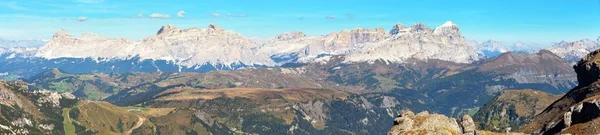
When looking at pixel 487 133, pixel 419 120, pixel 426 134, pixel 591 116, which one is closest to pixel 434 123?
pixel 419 120

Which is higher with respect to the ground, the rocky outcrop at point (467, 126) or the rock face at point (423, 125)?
the rock face at point (423, 125)

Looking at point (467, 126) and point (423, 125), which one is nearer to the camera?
point (423, 125)

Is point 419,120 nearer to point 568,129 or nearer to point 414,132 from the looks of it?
point 414,132

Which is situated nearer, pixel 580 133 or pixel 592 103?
pixel 580 133

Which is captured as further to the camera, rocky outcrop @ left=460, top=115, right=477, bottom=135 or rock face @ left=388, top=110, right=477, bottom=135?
rocky outcrop @ left=460, top=115, right=477, bottom=135

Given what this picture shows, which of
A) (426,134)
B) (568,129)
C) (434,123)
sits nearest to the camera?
(426,134)

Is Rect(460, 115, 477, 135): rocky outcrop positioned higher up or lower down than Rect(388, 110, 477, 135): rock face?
lower down

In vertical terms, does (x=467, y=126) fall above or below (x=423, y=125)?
below

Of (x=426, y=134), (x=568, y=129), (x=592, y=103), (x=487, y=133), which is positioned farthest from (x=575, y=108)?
(x=426, y=134)

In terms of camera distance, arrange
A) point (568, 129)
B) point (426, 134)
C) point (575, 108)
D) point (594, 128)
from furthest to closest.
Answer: point (575, 108) → point (568, 129) → point (594, 128) → point (426, 134)

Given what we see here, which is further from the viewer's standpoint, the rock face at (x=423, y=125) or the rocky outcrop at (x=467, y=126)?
the rocky outcrop at (x=467, y=126)

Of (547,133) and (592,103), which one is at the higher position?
(592,103)
